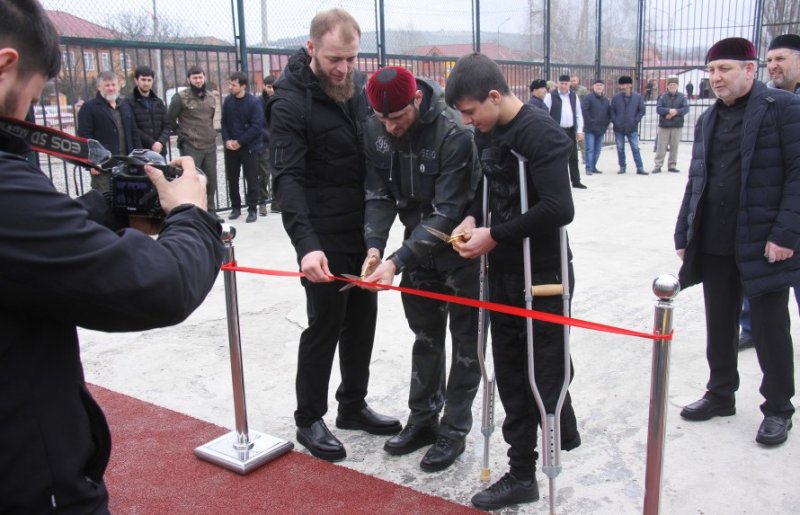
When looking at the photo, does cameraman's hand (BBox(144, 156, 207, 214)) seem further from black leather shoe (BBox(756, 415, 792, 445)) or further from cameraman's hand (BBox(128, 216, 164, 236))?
black leather shoe (BBox(756, 415, 792, 445))

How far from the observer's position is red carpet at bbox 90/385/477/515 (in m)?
3.20

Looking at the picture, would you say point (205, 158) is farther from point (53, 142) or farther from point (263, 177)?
point (53, 142)

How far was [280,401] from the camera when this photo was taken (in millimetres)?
4332

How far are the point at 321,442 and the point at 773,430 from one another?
2248 millimetres

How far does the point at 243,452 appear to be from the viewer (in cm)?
359

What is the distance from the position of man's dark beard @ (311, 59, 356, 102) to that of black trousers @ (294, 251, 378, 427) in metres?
0.76

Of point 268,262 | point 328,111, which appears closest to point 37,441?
point 328,111

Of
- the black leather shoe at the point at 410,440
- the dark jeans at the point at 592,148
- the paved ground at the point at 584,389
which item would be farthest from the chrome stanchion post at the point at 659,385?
the dark jeans at the point at 592,148

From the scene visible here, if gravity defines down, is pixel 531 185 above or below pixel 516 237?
above

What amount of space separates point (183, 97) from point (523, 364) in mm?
7344

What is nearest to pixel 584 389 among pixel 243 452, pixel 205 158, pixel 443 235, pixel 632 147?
pixel 443 235

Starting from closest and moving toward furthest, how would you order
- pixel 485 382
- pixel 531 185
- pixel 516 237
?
pixel 516 237 < pixel 531 185 < pixel 485 382

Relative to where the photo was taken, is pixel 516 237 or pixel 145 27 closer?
pixel 516 237

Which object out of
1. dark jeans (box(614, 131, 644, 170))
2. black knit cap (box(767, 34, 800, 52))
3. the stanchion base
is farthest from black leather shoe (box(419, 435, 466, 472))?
dark jeans (box(614, 131, 644, 170))
